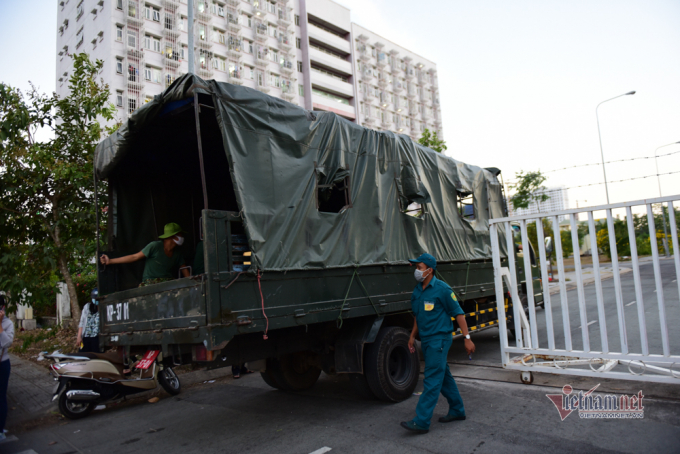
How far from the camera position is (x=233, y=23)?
3750 cm

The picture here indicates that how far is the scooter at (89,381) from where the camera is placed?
18.9ft

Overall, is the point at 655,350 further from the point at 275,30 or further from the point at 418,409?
the point at 275,30

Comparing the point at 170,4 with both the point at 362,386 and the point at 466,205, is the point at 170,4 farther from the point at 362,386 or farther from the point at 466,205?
the point at 362,386

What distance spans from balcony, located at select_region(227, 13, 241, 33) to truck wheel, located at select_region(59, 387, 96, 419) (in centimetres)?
3731

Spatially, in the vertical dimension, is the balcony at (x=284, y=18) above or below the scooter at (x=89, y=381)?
above

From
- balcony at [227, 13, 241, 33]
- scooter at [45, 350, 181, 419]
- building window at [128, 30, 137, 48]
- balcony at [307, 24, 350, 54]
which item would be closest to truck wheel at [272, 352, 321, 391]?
scooter at [45, 350, 181, 419]

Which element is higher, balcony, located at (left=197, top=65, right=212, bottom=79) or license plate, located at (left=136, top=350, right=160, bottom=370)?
balcony, located at (left=197, top=65, right=212, bottom=79)

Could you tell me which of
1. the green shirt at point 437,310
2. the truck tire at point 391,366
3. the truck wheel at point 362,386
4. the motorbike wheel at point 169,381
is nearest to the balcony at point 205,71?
the motorbike wheel at point 169,381

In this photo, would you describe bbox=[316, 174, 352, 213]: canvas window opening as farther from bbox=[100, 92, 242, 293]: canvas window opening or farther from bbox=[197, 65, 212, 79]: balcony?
bbox=[197, 65, 212, 79]: balcony

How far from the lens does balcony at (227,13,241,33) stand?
3731cm

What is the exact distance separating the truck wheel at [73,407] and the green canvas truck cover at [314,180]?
264cm

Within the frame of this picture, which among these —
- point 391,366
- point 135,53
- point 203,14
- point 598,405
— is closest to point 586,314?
point 598,405

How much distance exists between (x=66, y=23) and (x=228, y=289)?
140 ft

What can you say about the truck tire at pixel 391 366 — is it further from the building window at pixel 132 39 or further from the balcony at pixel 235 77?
the balcony at pixel 235 77
